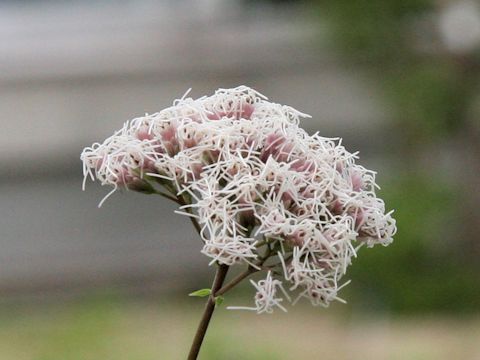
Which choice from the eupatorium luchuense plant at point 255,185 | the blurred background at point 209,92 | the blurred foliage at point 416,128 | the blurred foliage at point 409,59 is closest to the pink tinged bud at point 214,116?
the eupatorium luchuense plant at point 255,185

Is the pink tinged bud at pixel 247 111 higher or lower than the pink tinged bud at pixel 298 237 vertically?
higher

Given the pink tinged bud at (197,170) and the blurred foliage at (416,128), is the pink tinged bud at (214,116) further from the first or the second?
the blurred foliage at (416,128)

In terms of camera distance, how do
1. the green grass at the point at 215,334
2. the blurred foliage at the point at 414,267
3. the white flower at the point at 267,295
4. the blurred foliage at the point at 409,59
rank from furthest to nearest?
the blurred foliage at the point at 409,59 → the blurred foliage at the point at 414,267 → the green grass at the point at 215,334 → the white flower at the point at 267,295

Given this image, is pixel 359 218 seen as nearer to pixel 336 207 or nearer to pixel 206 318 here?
pixel 336 207

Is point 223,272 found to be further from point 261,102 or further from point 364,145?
point 364,145

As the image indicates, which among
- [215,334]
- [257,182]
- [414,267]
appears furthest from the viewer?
[414,267]

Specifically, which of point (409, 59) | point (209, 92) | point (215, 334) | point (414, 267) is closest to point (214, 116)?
point (215, 334)

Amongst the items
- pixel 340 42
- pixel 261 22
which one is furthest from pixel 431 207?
pixel 261 22
